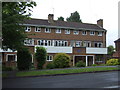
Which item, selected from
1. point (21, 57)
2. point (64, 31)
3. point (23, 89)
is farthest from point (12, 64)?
point (23, 89)

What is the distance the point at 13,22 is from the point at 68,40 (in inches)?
846

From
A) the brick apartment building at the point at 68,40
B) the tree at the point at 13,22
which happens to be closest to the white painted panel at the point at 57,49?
the brick apartment building at the point at 68,40

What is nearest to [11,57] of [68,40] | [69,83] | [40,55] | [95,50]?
[40,55]

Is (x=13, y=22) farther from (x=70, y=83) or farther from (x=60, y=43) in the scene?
(x=60, y=43)

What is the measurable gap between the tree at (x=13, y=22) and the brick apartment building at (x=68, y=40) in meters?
15.0

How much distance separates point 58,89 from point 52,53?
24.1 m

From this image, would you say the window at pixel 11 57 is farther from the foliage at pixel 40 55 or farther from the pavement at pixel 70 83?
the pavement at pixel 70 83

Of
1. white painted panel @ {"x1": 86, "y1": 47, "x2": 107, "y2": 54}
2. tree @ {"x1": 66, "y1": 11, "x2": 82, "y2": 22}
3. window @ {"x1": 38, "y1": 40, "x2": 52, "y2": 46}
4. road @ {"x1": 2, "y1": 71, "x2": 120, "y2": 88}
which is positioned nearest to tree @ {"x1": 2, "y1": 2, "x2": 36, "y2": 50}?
road @ {"x1": 2, "y1": 71, "x2": 120, "y2": 88}

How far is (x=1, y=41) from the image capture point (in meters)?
15.8

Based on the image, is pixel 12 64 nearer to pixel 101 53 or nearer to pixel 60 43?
pixel 60 43

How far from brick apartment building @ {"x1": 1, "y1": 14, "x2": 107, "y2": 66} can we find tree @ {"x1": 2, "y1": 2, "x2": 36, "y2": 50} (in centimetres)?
1505

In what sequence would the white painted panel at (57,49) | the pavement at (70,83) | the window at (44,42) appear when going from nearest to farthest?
the pavement at (70,83)
the white painted panel at (57,49)
the window at (44,42)

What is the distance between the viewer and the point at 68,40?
3619 centimetres

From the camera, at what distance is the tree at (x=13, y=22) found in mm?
13495
